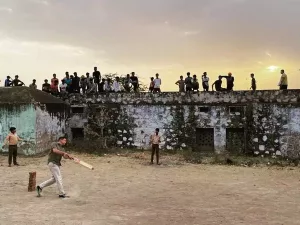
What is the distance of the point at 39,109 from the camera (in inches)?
696

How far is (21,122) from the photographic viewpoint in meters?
17.5

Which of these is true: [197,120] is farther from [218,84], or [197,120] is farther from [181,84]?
[181,84]

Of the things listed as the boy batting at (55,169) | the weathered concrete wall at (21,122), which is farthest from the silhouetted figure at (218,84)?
the boy batting at (55,169)

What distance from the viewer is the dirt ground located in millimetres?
7898

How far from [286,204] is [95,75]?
13445 millimetres

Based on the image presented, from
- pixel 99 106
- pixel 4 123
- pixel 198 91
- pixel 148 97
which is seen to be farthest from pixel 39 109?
pixel 198 91

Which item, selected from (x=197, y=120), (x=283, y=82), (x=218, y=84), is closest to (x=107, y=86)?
(x=197, y=120)

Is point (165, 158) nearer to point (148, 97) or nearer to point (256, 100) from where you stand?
point (148, 97)

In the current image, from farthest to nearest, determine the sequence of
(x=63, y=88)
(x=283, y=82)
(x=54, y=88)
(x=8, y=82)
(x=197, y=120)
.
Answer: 1. (x=8, y=82)
2. (x=63, y=88)
3. (x=54, y=88)
4. (x=197, y=120)
5. (x=283, y=82)

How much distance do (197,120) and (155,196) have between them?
9047mm

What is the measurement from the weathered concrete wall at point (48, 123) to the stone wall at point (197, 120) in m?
0.84

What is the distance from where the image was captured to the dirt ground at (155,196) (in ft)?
25.9

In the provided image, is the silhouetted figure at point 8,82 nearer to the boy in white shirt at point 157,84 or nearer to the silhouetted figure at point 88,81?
the silhouetted figure at point 88,81

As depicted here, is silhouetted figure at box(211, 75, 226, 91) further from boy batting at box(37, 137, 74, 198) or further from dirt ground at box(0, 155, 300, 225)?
boy batting at box(37, 137, 74, 198)
